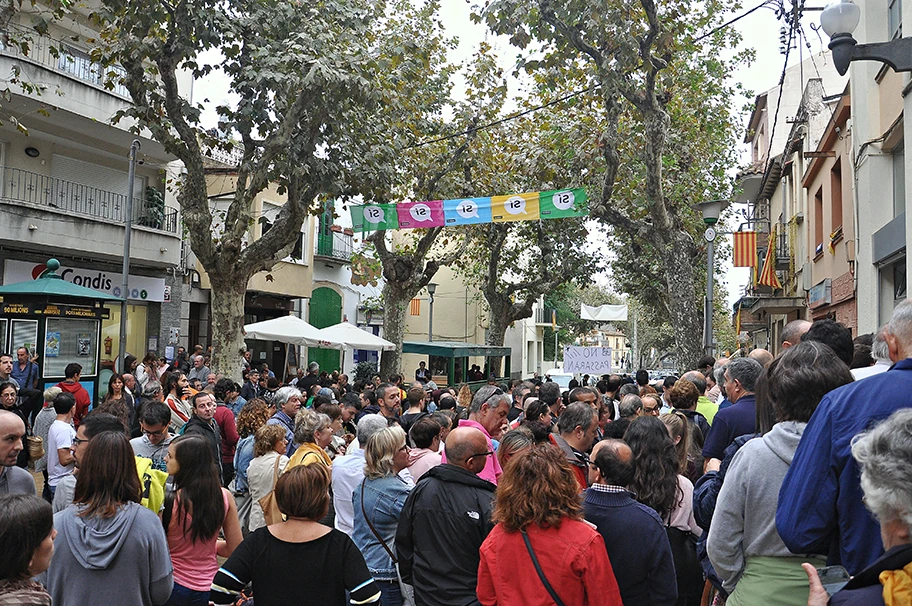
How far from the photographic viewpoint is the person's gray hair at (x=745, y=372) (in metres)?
5.72

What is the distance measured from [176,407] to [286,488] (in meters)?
5.73


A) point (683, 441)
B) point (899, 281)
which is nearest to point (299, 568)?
point (683, 441)

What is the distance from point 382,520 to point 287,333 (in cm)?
1223

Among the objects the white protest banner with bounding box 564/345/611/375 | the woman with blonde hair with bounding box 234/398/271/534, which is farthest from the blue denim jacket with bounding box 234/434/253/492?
the white protest banner with bounding box 564/345/611/375

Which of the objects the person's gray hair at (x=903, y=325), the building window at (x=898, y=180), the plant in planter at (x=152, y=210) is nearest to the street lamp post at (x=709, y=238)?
the building window at (x=898, y=180)

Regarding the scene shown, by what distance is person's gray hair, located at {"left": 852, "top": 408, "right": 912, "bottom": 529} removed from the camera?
7.36 feet

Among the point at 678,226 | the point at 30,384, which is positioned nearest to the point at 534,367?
the point at 678,226

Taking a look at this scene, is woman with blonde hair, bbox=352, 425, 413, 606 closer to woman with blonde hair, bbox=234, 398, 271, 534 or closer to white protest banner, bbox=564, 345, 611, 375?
woman with blonde hair, bbox=234, 398, 271, 534

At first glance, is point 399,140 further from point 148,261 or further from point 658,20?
point 148,261

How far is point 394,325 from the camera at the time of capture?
73.7ft

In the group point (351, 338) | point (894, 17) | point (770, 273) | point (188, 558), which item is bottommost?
point (188, 558)

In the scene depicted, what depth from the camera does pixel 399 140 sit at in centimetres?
1694

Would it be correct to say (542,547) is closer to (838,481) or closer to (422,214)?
(838,481)

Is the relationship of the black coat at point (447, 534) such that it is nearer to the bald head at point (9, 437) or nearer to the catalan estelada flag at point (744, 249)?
the bald head at point (9, 437)
